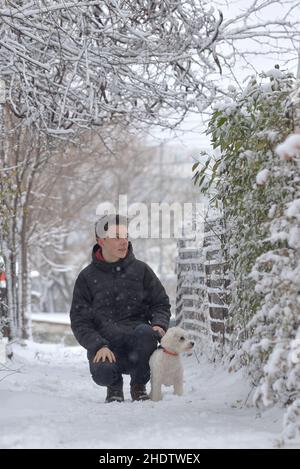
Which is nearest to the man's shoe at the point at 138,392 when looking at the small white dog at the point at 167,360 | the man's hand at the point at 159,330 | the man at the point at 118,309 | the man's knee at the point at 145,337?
the man at the point at 118,309

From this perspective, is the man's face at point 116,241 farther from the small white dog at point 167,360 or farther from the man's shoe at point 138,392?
the man's shoe at point 138,392

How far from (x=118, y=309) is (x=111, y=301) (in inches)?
3.5

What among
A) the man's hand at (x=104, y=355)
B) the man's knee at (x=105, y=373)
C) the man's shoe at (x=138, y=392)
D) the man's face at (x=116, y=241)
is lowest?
the man's shoe at (x=138, y=392)

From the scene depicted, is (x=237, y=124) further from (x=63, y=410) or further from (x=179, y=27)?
(x=179, y=27)

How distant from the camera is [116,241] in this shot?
21.1 ft

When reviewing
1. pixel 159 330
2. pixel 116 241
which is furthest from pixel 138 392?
pixel 116 241

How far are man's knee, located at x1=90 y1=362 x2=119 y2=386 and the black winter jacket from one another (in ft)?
0.64

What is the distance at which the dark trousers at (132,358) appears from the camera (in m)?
6.26

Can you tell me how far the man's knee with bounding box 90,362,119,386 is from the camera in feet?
20.4

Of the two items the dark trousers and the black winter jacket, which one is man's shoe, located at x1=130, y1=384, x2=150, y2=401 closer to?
the dark trousers

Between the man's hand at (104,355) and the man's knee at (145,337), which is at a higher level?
the man's knee at (145,337)

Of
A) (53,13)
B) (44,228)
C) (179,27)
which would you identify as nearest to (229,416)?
(53,13)

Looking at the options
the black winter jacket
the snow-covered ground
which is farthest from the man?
the snow-covered ground

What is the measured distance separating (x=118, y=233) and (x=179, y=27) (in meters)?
2.93
